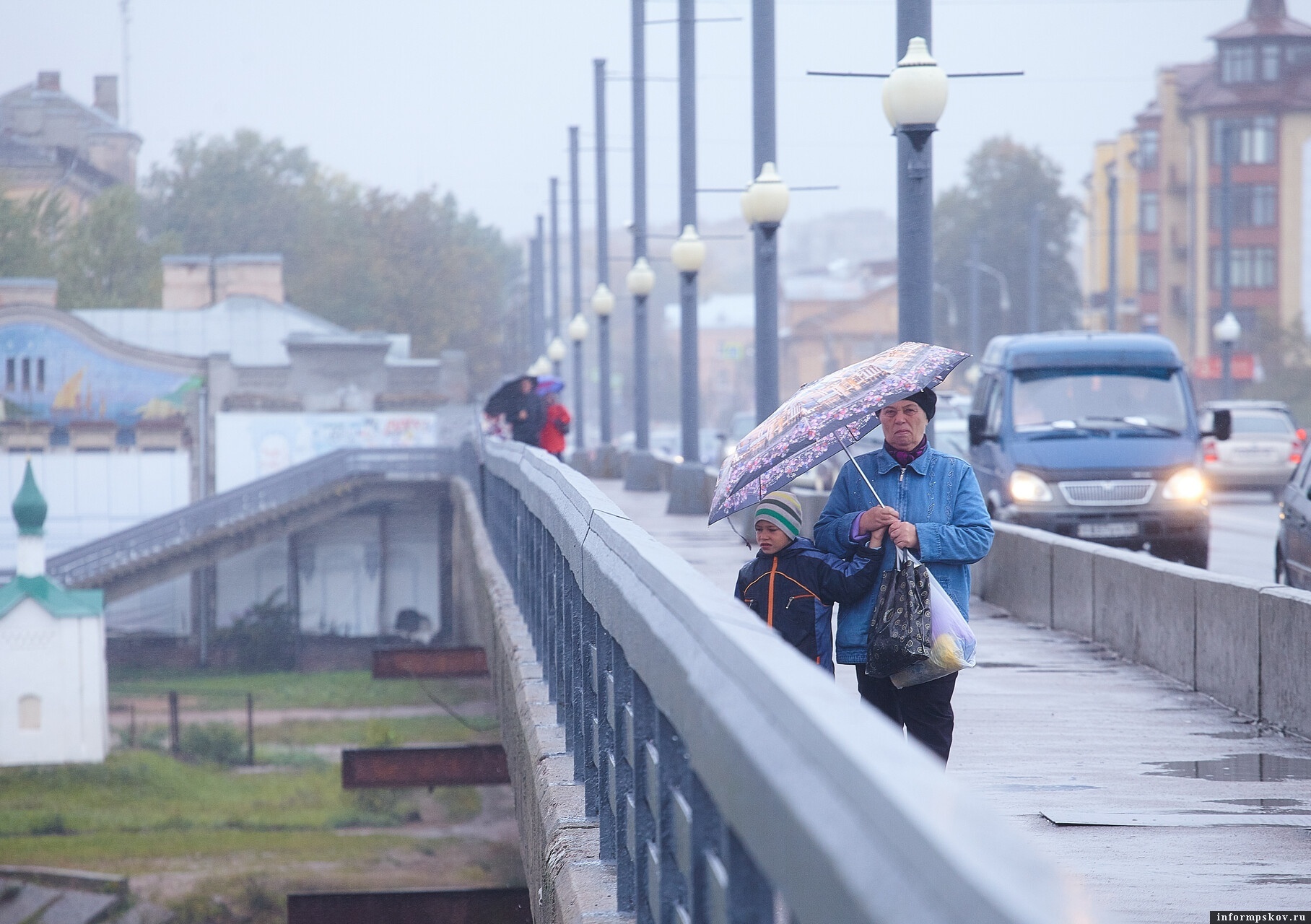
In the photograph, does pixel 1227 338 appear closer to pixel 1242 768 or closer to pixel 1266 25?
pixel 1242 768

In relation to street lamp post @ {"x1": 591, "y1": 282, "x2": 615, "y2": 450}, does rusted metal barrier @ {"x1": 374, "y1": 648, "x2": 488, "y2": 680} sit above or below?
below

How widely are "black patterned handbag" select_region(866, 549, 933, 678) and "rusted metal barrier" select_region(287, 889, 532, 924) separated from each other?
4.22 metres

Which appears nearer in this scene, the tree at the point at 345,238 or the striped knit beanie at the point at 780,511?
the striped knit beanie at the point at 780,511

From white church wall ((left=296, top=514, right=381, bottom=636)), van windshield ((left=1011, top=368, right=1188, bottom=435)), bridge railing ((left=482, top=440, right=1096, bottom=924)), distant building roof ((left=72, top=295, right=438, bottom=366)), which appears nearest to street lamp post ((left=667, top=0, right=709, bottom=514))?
van windshield ((left=1011, top=368, right=1188, bottom=435))

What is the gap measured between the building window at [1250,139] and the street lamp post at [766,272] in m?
58.2

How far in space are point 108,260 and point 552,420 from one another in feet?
259

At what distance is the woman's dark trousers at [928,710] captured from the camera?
5594mm

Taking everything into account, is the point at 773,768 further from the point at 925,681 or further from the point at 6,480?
the point at 6,480

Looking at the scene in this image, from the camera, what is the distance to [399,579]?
63.8 metres

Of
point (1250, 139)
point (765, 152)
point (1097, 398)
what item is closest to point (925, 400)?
point (1097, 398)

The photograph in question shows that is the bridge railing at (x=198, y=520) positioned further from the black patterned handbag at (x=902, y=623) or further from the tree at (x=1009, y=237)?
the black patterned handbag at (x=902, y=623)

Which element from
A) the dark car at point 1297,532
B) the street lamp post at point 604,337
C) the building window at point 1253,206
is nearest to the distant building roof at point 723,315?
the building window at point 1253,206

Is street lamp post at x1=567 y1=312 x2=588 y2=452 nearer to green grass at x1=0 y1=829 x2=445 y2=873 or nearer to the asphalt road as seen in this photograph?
green grass at x1=0 y1=829 x2=445 y2=873

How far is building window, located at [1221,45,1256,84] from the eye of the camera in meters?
73.6
